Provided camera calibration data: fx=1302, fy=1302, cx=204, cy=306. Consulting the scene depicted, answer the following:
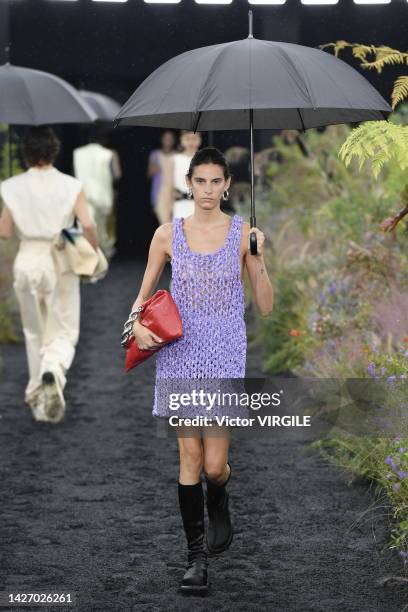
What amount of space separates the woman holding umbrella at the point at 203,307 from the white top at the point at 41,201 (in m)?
3.33

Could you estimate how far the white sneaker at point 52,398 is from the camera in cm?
877

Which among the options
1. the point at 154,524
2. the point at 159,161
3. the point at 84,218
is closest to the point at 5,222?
the point at 84,218

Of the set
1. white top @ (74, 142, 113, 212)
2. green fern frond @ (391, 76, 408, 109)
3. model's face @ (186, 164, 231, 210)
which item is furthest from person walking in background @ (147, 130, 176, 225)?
model's face @ (186, 164, 231, 210)

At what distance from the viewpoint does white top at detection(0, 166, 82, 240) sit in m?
8.73

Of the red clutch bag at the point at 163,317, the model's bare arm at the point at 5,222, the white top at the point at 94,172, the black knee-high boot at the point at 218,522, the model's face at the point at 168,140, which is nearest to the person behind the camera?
the red clutch bag at the point at 163,317

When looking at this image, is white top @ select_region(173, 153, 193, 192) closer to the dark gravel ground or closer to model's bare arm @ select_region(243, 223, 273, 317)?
the dark gravel ground

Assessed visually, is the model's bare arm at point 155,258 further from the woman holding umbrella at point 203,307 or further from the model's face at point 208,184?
the model's face at point 208,184

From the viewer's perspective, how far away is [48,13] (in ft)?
63.8

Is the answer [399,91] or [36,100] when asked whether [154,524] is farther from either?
[36,100]

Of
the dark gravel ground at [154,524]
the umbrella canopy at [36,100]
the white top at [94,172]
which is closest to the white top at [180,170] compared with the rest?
the umbrella canopy at [36,100]

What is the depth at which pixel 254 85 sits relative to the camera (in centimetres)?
537

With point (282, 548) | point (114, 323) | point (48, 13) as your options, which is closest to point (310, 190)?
point (114, 323)

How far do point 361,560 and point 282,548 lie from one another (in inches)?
15.8

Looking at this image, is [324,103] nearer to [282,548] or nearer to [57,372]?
[282,548]
